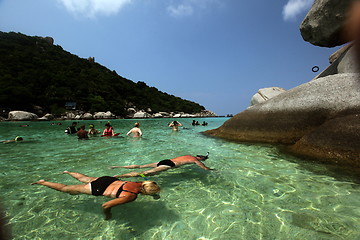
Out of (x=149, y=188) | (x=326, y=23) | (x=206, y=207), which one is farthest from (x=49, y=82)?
(x=206, y=207)

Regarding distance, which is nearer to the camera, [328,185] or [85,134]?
[328,185]

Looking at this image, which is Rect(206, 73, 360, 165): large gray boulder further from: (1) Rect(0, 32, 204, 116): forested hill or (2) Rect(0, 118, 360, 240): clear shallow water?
(1) Rect(0, 32, 204, 116): forested hill

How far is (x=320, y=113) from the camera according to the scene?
8.11 m

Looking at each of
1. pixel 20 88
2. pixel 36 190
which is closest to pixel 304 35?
pixel 36 190

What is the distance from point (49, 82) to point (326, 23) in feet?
255

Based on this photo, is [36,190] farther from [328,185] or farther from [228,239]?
[328,185]

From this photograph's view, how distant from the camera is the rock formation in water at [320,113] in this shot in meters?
6.10

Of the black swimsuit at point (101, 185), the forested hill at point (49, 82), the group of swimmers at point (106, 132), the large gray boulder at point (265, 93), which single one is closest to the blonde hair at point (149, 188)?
the black swimsuit at point (101, 185)

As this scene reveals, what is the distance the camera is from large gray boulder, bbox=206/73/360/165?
7391 millimetres

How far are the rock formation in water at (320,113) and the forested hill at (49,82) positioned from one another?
62.6m

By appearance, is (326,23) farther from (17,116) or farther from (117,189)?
(17,116)

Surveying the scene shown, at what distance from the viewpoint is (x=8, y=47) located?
218ft

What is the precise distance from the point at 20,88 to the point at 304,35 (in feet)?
221

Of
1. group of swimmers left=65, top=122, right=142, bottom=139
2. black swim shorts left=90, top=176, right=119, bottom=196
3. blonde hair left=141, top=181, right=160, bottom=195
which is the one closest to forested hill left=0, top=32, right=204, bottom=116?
group of swimmers left=65, top=122, right=142, bottom=139
